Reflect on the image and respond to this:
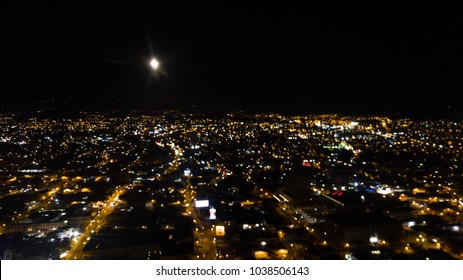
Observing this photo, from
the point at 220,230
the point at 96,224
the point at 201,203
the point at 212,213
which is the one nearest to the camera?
the point at 220,230

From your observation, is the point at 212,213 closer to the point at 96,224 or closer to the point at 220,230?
the point at 220,230

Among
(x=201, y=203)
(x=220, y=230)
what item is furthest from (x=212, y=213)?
(x=220, y=230)

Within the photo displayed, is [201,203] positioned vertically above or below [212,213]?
above

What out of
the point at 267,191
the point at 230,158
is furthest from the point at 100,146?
the point at 267,191

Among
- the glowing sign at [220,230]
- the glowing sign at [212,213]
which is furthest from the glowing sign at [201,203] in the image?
the glowing sign at [220,230]

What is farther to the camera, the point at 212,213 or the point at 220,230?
the point at 212,213

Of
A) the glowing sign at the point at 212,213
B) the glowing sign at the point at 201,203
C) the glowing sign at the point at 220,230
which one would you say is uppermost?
the glowing sign at the point at 201,203

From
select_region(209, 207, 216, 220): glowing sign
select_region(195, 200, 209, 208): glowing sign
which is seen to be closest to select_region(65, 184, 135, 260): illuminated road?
select_region(195, 200, 209, 208): glowing sign

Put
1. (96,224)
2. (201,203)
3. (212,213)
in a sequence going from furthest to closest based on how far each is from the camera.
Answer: (201,203), (212,213), (96,224)

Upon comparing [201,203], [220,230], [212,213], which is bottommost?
[220,230]

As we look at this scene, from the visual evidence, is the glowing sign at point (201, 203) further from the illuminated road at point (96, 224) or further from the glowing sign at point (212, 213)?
the illuminated road at point (96, 224)

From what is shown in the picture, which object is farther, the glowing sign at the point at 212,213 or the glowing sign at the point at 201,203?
the glowing sign at the point at 201,203

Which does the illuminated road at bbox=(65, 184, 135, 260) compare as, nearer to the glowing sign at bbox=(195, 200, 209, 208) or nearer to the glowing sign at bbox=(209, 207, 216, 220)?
the glowing sign at bbox=(195, 200, 209, 208)
